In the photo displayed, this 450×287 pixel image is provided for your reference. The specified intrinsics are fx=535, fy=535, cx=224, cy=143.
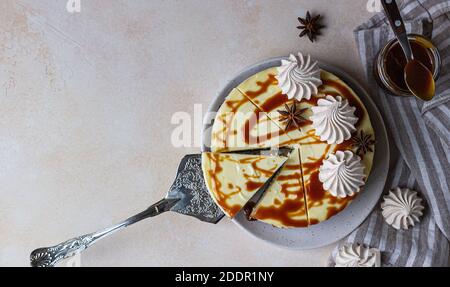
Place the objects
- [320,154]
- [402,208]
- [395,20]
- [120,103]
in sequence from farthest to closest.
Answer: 1. [120,103]
2. [402,208]
3. [320,154]
4. [395,20]

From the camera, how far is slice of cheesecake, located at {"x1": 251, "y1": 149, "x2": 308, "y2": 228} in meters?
2.50

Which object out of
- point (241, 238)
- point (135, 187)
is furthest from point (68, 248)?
point (241, 238)

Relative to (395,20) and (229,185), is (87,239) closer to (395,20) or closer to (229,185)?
(229,185)

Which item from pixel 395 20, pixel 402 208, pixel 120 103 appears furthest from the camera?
pixel 120 103

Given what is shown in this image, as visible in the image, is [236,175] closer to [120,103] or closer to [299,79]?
[299,79]

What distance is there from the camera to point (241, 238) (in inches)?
111

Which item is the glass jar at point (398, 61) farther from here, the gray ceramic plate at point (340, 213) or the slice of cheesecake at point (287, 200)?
the slice of cheesecake at point (287, 200)

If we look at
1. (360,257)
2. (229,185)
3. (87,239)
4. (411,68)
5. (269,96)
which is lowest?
(360,257)

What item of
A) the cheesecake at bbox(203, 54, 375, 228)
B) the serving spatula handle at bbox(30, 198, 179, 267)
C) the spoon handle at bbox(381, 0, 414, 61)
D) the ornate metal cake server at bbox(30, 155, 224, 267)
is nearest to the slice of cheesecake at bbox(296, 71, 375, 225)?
the cheesecake at bbox(203, 54, 375, 228)

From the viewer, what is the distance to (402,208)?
2.61 metres

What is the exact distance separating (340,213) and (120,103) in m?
1.28

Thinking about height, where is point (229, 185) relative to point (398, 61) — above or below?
below

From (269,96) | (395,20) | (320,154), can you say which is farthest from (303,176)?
(395,20)

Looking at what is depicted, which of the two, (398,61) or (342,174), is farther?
(398,61)
